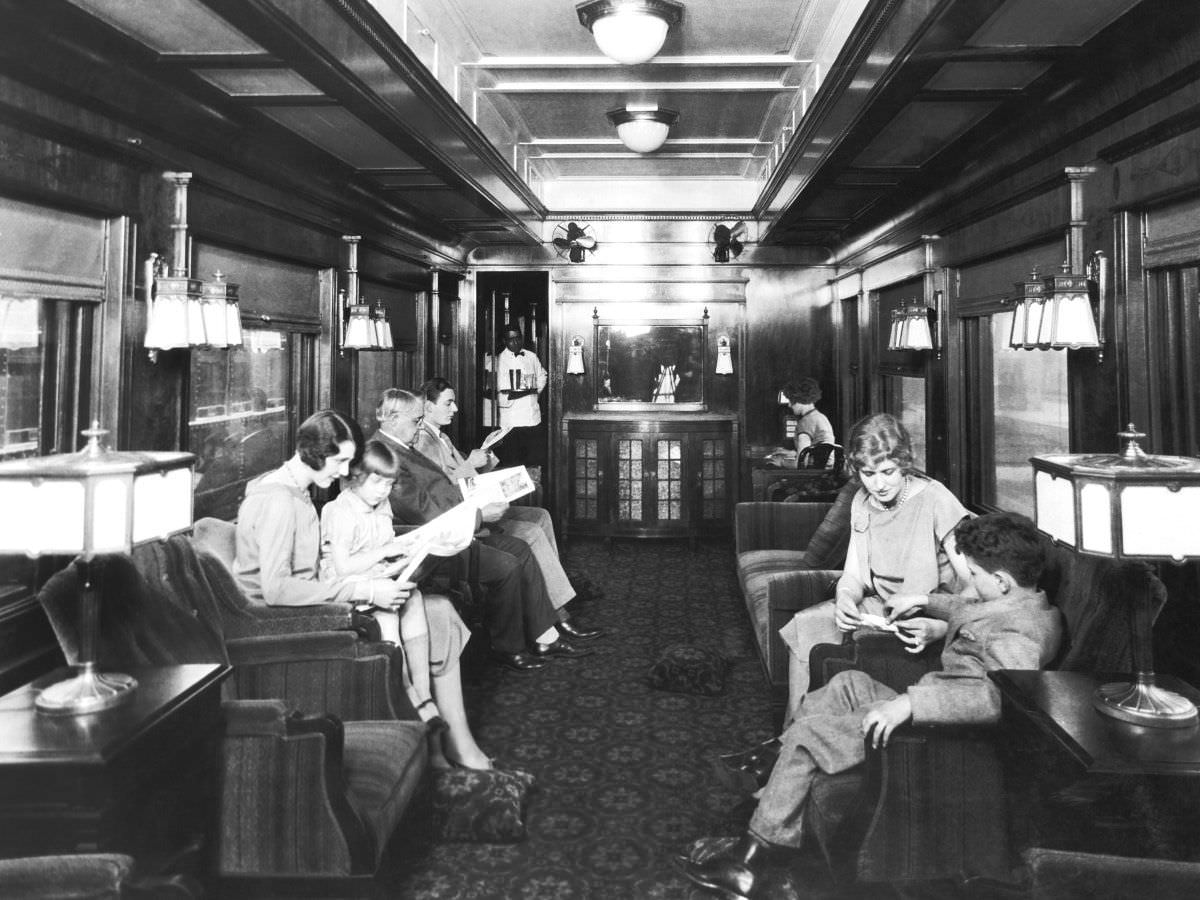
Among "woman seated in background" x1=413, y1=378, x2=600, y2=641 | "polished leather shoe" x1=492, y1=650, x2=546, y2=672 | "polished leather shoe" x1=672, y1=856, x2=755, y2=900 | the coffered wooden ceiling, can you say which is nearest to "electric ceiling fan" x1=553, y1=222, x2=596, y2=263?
the coffered wooden ceiling

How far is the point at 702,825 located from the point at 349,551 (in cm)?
185

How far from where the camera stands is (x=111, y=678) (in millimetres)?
2172

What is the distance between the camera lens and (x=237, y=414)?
4738mm

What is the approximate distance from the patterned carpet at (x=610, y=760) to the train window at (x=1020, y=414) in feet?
5.82

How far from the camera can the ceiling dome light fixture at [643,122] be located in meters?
5.76

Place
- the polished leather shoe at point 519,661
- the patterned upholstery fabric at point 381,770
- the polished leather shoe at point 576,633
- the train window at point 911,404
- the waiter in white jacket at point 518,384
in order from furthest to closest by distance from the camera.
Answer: the waiter in white jacket at point 518,384, the train window at point 911,404, the polished leather shoe at point 576,633, the polished leather shoe at point 519,661, the patterned upholstery fabric at point 381,770

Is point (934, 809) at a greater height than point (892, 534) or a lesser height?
lesser

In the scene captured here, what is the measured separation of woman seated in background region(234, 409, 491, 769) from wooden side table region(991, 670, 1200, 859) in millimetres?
2019

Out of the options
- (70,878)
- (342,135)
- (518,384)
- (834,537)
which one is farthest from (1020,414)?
(518,384)

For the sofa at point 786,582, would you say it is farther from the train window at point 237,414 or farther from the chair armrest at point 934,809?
the train window at point 237,414

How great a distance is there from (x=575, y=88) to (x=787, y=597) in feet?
11.7

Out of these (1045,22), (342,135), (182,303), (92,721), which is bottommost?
(92,721)

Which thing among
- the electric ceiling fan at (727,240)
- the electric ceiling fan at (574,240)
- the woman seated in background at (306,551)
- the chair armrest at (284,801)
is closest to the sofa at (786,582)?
the woman seated in background at (306,551)

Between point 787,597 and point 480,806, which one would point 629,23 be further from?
point 480,806
